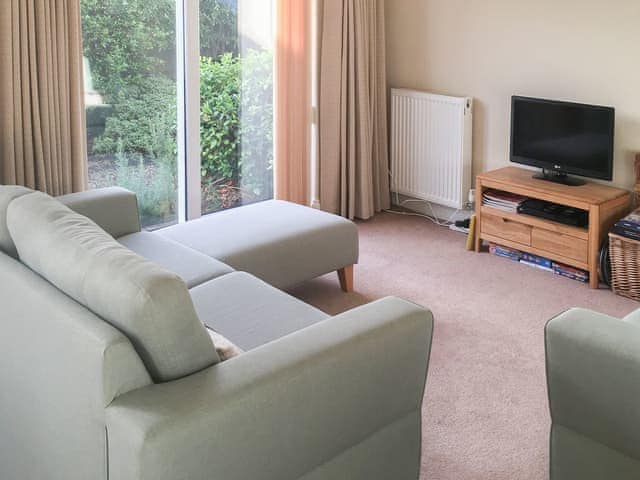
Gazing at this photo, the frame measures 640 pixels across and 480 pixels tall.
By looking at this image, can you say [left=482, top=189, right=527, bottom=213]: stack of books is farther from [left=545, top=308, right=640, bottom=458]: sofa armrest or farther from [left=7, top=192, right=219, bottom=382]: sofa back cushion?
[left=7, top=192, right=219, bottom=382]: sofa back cushion

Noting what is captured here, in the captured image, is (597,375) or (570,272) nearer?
(597,375)

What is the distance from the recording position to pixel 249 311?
3.10 m

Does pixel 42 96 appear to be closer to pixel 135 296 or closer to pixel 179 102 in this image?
pixel 179 102

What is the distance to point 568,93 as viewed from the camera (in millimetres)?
4844

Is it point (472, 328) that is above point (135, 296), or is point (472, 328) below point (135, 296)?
below

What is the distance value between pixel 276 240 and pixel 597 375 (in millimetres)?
1893

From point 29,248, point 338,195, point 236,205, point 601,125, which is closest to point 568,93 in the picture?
point 601,125

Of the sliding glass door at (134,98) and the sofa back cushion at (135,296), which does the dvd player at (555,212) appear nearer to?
the sliding glass door at (134,98)

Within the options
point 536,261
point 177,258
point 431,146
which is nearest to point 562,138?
point 536,261

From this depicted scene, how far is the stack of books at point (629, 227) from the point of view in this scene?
4.30 meters

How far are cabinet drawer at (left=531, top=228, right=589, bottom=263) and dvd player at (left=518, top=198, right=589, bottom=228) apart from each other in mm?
78

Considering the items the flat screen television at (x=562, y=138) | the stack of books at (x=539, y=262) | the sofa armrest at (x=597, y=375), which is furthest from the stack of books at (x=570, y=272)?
the sofa armrest at (x=597, y=375)

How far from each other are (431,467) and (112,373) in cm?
133

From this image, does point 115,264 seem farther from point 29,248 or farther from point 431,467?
point 431,467
